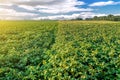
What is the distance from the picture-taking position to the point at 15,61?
32.2 feet

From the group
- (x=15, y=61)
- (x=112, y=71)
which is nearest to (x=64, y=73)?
(x=112, y=71)

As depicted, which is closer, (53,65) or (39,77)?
(39,77)

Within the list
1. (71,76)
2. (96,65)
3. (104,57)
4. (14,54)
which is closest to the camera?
(71,76)

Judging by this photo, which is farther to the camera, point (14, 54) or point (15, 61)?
point (14, 54)

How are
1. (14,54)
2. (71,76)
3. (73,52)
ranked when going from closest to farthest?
(71,76) < (73,52) < (14,54)

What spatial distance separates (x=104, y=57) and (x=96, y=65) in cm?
114

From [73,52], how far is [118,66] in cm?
223

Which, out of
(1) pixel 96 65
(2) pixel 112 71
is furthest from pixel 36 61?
(2) pixel 112 71

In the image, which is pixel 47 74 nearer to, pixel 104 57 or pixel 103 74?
pixel 103 74

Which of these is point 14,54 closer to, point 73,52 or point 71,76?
point 73,52

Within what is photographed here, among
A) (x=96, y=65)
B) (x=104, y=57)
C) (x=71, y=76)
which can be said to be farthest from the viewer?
(x=104, y=57)

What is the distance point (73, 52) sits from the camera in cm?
936

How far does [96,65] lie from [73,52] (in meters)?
1.89

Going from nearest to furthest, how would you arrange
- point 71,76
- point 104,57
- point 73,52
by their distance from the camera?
point 71,76
point 104,57
point 73,52
